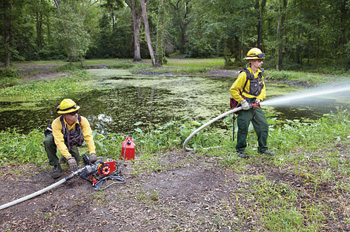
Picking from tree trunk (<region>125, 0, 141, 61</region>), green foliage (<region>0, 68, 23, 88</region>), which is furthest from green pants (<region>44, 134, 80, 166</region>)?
tree trunk (<region>125, 0, 141, 61</region>)

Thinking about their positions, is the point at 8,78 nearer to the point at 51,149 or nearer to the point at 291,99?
the point at 51,149

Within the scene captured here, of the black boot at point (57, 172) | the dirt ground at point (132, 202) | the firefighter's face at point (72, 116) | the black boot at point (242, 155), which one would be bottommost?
the dirt ground at point (132, 202)

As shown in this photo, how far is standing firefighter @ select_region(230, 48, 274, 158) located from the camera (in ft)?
13.1

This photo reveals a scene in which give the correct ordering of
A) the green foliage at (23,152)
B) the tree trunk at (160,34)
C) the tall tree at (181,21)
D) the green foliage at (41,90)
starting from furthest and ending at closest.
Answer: the tall tree at (181,21), the tree trunk at (160,34), the green foliage at (41,90), the green foliage at (23,152)

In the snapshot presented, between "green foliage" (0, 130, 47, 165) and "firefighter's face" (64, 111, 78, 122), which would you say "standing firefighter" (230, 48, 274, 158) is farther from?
"green foliage" (0, 130, 47, 165)

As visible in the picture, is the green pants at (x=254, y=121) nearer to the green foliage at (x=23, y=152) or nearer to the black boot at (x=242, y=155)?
the black boot at (x=242, y=155)

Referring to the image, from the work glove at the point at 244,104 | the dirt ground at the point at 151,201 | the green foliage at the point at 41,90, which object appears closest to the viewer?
the dirt ground at the point at 151,201

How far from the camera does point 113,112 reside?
8508mm

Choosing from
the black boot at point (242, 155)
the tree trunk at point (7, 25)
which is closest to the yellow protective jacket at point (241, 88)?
the black boot at point (242, 155)

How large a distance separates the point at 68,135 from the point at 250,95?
9.77 ft

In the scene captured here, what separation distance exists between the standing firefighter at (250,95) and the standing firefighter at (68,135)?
95.6 inches

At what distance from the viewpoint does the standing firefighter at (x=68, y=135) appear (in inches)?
134

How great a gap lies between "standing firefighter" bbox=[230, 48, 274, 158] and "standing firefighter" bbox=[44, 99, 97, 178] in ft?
7.97

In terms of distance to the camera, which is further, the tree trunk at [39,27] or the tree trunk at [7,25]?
the tree trunk at [39,27]
